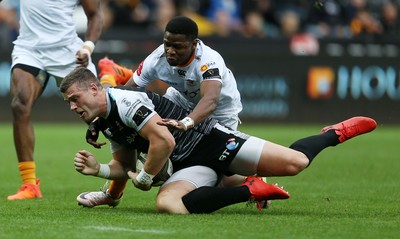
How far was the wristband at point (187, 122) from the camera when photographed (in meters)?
7.96

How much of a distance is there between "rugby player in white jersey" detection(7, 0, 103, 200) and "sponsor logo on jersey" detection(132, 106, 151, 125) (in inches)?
85.6

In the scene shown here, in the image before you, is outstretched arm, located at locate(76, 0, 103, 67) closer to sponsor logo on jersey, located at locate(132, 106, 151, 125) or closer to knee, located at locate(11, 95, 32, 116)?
knee, located at locate(11, 95, 32, 116)

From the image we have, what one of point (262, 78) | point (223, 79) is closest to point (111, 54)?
point (262, 78)

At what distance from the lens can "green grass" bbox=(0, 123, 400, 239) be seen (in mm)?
6941

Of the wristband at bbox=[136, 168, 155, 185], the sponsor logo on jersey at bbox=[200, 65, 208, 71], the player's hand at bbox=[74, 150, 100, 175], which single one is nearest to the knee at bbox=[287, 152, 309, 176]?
the sponsor logo on jersey at bbox=[200, 65, 208, 71]

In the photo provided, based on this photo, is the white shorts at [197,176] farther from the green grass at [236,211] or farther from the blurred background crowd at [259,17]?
the blurred background crowd at [259,17]

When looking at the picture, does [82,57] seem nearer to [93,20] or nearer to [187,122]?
[93,20]

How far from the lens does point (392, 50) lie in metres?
22.3

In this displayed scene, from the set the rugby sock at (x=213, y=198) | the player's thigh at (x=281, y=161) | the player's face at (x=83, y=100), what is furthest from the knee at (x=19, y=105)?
the player's thigh at (x=281, y=161)

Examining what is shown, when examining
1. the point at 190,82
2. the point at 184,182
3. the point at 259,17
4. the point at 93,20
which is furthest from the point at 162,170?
the point at 259,17

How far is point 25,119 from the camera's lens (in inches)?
386

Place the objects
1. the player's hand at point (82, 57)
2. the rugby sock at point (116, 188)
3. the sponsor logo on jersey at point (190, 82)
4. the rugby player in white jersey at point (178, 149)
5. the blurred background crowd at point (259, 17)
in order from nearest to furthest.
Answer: the rugby player in white jersey at point (178, 149) < the sponsor logo on jersey at point (190, 82) < the rugby sock at point (116, 188) < the player's hand at point (82, 57) < the blurred background crowd at point (259, 17)

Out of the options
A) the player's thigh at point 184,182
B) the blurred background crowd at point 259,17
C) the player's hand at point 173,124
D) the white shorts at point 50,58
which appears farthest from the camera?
the blurred background crowd at point 259,17

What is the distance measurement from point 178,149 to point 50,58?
2324 mm
